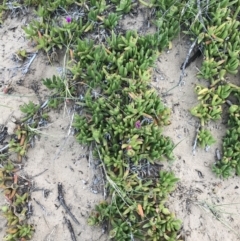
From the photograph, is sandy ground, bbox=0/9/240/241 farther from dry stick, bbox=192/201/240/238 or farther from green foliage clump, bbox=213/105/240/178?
green foliage clump, bbox=213/105/240/178

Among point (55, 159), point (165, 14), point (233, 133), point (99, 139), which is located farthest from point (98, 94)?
point (233, 133)

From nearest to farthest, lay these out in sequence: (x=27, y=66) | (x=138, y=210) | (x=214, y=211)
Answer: (x=138, y=210)
(x=214, y=211)
(x=27, y=66)

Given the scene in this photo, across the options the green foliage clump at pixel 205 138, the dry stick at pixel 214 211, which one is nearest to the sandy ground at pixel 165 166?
the dry stick at pixel 214 211

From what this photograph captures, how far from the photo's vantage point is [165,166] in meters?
3.93

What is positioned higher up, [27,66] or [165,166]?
[27,66]

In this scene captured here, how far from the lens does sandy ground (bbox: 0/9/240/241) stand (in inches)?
150

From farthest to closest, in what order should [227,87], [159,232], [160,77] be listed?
[160,77], [227,87], [159,232]

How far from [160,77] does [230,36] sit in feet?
2.53

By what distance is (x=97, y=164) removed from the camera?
3934mm

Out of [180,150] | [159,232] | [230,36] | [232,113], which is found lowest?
[159,232]

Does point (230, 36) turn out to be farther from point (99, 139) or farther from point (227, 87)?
point (99, 139)

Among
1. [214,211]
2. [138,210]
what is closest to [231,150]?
[214,211]

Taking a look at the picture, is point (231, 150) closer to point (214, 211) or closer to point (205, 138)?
point (205, 138)

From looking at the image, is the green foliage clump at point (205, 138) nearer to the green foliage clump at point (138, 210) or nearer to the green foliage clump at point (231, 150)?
the green foliage clump at point (231, 150)
